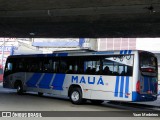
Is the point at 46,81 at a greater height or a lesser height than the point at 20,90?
greater

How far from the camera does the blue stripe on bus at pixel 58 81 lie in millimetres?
20578

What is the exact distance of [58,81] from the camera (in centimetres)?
2089

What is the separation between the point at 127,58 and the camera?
16.5 m

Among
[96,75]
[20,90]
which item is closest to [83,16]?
[96,75]

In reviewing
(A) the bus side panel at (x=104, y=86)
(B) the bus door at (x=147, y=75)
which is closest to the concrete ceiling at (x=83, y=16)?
(B) the bus door at (x=147, y=75)

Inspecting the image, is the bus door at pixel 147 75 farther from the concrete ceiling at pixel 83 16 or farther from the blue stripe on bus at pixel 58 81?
the blue stripe on bus at pixel 58 81

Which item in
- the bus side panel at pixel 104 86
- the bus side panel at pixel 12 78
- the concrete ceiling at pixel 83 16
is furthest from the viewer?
the bus side panel at pixel 12 78

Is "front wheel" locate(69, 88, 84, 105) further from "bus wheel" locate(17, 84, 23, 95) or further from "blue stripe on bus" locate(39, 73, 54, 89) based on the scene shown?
"bus wheel" locate(17, 84, 23, 95)

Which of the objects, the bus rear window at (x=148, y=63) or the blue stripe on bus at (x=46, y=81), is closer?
the bus rear window at (x=148, y=63)

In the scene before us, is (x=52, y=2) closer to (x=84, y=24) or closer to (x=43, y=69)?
(x=84, y=24)

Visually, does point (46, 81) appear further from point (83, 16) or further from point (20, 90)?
point (83, 16)

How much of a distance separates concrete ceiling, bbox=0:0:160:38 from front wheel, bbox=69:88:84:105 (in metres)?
4.08

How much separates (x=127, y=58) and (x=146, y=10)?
8.31 ft

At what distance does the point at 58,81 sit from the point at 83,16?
187 inches
